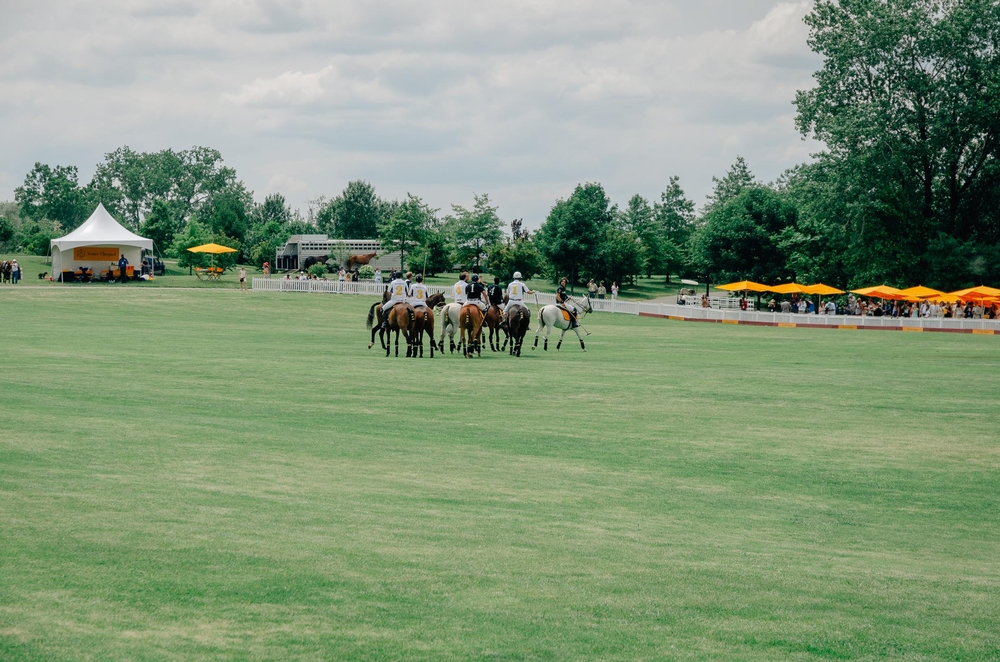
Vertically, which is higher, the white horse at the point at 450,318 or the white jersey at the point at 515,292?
the white jersey at the point at 515,292

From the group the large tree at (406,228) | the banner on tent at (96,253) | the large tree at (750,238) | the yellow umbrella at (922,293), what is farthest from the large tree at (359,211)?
the yellow umbrella at (922,293)

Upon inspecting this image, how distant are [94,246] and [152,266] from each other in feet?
43.8

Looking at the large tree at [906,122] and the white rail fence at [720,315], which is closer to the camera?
the white rail fence at [720,315]

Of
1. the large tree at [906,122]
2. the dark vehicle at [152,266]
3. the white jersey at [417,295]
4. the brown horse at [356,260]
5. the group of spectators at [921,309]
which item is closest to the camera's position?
the white jersey at [417,295]

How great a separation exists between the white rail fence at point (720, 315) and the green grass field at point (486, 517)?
108 ft

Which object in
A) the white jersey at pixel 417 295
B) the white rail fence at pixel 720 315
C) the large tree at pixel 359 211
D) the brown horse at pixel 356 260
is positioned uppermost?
the large tree at pixel 359 211

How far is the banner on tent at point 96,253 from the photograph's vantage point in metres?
64.9

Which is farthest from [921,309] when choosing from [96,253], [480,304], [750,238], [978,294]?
[96,253]

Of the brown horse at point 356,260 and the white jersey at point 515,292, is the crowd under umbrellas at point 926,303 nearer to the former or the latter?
the white jersey at point 515,292

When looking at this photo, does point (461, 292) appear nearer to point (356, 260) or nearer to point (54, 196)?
point (356, 260)

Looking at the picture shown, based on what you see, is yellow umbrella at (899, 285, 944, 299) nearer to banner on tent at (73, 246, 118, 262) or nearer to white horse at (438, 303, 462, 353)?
white horse at (438, 303, 462, 353)

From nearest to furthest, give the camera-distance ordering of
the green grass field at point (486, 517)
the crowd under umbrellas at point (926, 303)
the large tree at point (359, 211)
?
the green grass field at point (486, 517) < the crowd under umbrellas at point (926, 303) < the large tree at point (359, 211)

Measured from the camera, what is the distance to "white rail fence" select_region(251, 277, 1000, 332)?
52375 mm

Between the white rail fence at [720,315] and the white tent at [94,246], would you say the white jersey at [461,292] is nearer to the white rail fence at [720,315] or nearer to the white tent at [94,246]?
the white rail fence at [720,315]
